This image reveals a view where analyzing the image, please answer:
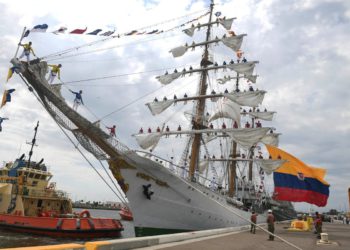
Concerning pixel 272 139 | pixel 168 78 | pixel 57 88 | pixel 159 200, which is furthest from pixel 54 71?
pixel 272 139

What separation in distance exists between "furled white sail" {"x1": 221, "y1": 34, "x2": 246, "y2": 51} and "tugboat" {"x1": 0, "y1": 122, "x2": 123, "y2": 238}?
21.2m

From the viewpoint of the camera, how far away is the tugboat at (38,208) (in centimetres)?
2414

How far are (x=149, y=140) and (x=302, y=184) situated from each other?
14578mm

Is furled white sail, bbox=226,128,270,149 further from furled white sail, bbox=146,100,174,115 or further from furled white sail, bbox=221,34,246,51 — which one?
furled white sail, bbox=221,34,246,51

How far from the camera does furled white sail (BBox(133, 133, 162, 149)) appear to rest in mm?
33719

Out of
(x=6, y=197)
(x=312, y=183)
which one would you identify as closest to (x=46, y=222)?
(x=6, y=197)

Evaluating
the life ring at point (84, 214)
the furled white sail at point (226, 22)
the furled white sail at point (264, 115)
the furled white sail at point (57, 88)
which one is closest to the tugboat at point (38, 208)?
the life ring at point (84, 214)

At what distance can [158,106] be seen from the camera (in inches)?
1423

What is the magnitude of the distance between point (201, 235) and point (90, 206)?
408 feet

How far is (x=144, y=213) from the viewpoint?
23.1 metres

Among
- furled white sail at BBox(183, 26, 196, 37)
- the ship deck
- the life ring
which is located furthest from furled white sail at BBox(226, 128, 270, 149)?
the ship deck

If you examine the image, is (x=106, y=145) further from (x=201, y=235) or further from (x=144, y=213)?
(x=201, y=235)

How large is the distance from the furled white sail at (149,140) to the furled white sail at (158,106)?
3.40 m

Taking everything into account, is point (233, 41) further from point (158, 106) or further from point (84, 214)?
point (84, 214)
